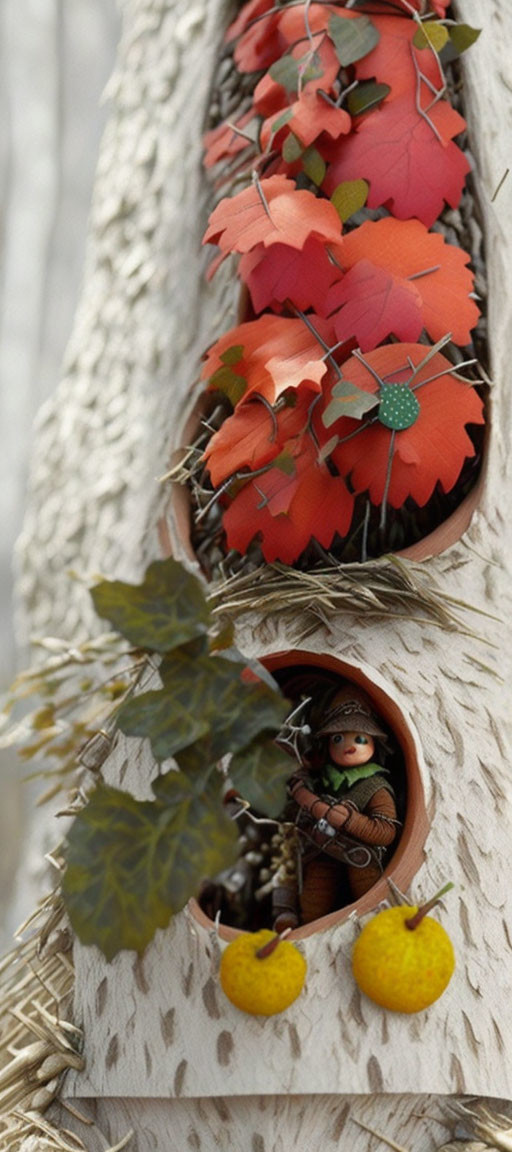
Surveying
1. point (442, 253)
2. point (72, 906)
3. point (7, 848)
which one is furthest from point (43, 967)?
point (7, 848)

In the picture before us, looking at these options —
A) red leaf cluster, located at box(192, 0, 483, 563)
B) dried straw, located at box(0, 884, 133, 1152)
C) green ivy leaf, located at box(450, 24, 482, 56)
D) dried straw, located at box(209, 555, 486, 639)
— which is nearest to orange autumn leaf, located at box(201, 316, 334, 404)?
red leaf cluster, located at box(192, 0, 483, 563)

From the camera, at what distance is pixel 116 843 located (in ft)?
1.77

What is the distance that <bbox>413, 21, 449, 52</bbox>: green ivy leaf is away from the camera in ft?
2.51

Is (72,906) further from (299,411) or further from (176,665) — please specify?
(299,411)

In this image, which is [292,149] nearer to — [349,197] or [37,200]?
[349,197]

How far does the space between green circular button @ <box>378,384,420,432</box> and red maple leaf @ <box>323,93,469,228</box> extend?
123 millimetres

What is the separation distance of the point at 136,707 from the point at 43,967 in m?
0.25

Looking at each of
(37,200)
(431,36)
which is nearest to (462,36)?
(431,36)

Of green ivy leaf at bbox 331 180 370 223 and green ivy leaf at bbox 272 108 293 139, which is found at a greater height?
green ivy leaf at bbox 272 108 293 139

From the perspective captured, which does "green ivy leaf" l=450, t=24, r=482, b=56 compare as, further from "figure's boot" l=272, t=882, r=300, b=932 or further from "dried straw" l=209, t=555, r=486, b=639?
"figure's boot" l=272, t=882, r=300, b=932

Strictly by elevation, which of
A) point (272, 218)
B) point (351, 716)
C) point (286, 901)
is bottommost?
point (286, 901)

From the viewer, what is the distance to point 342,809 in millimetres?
667

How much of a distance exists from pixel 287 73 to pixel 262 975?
53 centimetres

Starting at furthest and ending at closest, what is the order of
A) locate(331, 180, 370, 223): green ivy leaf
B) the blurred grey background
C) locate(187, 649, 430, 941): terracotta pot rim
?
the blurred grey background
locate(331, 180, 370, 223): green ivy leaf
locate(187, 649, 430, 941): terracotta pot rim
